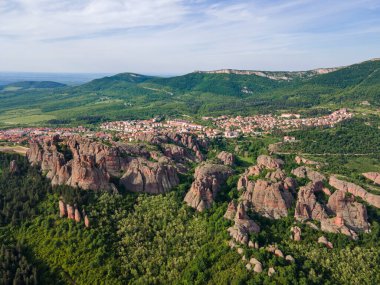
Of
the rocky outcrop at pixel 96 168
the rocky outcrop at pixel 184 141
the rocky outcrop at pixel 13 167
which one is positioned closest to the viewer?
the rocky outcrop at pixel 96 168

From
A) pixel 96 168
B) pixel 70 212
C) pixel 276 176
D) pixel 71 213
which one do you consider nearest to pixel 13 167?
pixel 96 168

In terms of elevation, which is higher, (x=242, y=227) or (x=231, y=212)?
(x=231, y=212)

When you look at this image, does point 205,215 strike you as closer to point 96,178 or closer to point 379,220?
point 96,178

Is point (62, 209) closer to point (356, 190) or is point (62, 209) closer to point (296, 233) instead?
point (296, 233)

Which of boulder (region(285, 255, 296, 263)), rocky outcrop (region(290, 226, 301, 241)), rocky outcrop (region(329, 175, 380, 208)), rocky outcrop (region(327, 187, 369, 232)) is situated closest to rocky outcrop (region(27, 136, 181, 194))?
rocky outcrop (region(290, 226, 301, 241))

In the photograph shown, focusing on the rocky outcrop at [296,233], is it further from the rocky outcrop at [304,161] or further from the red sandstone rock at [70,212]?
the rocky outcrop at [304,161]

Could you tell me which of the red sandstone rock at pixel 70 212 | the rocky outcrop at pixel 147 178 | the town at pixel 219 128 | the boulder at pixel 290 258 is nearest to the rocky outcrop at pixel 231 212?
the boulder at pixel 290 258

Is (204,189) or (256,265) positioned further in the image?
(204,189)
